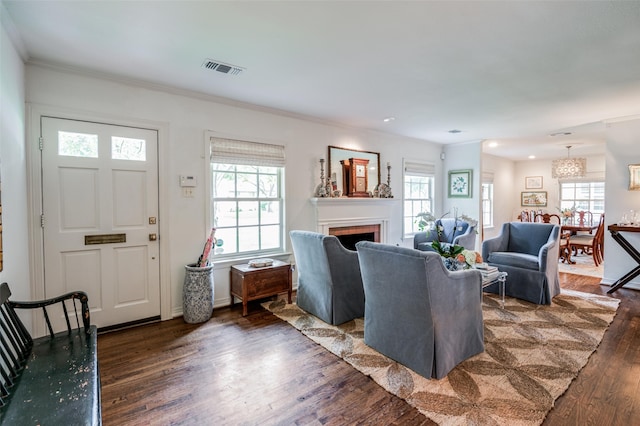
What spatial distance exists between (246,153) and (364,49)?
6.44 feet

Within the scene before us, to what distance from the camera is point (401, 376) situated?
224cm

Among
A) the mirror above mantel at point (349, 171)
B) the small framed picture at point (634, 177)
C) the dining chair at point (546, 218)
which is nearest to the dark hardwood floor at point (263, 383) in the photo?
the small framed picture at point (634, 177)

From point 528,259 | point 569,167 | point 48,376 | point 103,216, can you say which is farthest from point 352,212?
point 569,167

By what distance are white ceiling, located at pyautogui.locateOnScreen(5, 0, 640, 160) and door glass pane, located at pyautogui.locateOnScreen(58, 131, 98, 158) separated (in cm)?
62

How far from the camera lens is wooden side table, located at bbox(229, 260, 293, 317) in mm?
3447

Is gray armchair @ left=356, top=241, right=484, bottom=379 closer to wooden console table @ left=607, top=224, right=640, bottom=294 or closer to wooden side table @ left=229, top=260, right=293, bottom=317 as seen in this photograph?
wooden side table @ left=229, top=260, right=293, bottom=317

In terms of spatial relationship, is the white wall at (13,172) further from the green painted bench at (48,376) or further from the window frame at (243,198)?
the window frame at (243,198)

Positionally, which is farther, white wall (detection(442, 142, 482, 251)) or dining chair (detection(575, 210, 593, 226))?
dining chair (detection(575, 210, 593, 226))

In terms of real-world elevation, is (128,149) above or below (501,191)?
above

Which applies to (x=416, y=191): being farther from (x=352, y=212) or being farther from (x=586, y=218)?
(x=586, y=218)

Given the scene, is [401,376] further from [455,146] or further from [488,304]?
[455,146]

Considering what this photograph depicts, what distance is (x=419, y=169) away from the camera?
19.9 feet

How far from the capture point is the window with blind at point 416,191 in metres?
5.95

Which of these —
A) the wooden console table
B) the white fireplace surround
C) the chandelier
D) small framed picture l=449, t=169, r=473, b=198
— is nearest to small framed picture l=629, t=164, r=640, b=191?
the wooden console table
